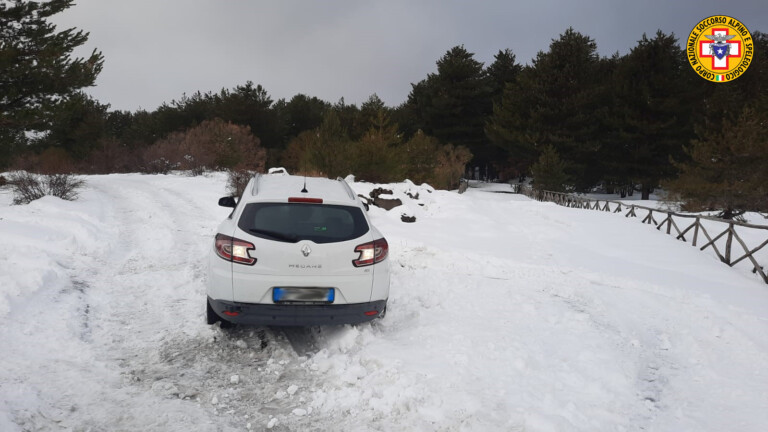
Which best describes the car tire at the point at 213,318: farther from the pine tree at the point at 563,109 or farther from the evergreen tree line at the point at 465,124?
the pine tree at the point at 563,109

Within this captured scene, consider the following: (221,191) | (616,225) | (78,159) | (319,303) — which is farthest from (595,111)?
(78,159)

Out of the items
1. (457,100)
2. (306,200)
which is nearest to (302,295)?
(306,200)

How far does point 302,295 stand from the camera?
427cm

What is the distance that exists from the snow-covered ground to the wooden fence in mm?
892

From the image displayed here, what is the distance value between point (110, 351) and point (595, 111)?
4148 cm

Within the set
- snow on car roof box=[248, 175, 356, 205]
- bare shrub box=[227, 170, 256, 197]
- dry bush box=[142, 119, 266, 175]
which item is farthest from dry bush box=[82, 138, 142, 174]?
snow on car roof box=[248, 175, 356, 205]

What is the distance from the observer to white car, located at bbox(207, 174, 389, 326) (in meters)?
4.23

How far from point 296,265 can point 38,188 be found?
551 inches

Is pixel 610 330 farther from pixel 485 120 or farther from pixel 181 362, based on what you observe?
pixel 485 120

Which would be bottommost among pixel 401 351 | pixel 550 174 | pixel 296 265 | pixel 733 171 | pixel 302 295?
pixel 401 351

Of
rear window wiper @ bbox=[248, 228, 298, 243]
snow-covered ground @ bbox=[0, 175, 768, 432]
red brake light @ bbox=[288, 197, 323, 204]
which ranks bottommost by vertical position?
snow-covered ground @ bbox=[0, 175, 768, 432]

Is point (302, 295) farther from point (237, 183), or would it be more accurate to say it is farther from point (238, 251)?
point (237, 183)

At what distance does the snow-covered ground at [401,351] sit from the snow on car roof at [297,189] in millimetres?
1526

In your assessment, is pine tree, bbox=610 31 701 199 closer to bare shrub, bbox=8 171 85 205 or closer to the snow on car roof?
the snow on car roof
